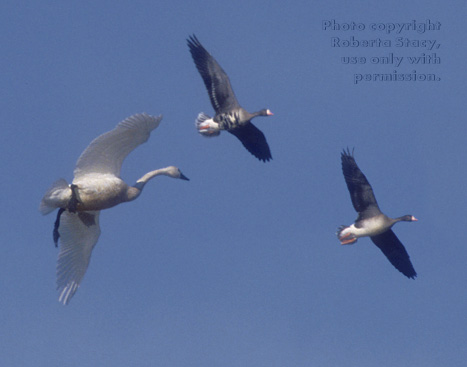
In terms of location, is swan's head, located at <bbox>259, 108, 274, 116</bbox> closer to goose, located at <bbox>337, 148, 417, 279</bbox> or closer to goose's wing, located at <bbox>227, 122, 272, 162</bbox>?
goose's wing, located at <bbox>227, 122, 272, 162</bbox>

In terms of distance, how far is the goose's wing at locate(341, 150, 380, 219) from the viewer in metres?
17.9

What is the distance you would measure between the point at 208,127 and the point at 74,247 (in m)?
4.42

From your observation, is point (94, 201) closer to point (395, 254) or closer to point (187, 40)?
point (187, 40)

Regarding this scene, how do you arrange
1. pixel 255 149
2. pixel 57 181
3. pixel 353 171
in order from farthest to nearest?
pixel 255 149 → pixel 353 171 → pixel 57 181

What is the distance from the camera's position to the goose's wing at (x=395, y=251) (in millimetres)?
18672

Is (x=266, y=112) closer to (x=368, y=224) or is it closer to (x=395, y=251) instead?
(x=368, y=224)

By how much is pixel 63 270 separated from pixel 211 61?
5614 mm

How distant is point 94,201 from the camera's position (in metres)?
15.4

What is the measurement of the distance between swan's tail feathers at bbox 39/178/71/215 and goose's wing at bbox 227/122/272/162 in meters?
5.12

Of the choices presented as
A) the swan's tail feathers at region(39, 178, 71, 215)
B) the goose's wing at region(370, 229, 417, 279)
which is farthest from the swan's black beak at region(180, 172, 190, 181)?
the goose's wing at region(370, 229, 417, 279)

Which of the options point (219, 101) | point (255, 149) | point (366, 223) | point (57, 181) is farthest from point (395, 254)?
point (57, 181)

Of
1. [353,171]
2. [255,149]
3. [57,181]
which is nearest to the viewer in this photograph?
[57,181]

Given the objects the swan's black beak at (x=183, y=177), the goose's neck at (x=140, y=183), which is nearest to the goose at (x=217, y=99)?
the swan's black beak at (x=183, y=177)

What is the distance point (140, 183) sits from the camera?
1639 cm
